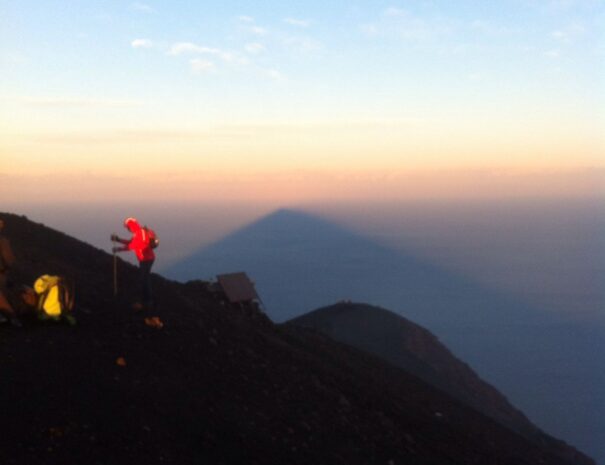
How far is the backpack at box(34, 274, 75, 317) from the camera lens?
37.5ft

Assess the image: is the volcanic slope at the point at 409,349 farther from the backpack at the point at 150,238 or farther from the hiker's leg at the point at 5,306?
the hiker's leg at the point at 5,306

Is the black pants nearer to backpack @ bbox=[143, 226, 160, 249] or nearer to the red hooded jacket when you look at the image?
the red hooded jacket

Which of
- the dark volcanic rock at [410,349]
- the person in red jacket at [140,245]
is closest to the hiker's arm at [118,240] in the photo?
the person in red jacket at [140,245]

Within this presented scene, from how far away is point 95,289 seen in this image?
48.1ft

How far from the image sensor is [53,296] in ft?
37.5

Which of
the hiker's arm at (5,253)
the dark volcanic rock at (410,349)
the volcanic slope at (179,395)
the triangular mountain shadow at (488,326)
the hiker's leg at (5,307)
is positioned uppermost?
the hiker's arm at (5,253)

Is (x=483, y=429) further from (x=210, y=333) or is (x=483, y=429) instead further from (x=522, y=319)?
(x=522, y=319)

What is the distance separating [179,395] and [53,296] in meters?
2.59

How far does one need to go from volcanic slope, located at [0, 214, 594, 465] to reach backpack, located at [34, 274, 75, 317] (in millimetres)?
342

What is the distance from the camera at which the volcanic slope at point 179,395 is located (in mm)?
8500

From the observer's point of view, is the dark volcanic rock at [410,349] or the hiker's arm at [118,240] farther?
the dark volcanic rock at [410,349]

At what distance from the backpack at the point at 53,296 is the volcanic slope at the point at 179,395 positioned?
1.12 feet

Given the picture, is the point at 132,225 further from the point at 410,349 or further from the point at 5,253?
the point at 410,349

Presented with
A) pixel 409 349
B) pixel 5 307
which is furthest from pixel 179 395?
pixel 409 349
